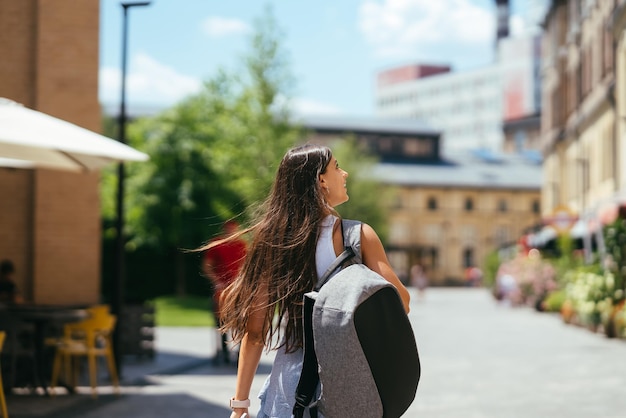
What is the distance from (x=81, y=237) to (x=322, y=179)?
12.1m

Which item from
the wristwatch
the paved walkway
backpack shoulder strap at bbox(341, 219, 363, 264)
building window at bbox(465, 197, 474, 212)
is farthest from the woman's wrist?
building window at bbox(465, 197, 474, 212)

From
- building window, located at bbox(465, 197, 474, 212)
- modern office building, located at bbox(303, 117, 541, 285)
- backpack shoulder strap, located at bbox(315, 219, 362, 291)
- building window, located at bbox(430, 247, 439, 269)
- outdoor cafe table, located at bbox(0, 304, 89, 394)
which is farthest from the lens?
building window, located at bbox(430, 247, 439, 269)

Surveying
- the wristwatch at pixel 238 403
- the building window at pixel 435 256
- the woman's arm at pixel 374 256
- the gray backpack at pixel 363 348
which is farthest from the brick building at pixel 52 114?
the building window at pixel 435 256

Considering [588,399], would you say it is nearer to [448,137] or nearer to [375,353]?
[375,353]

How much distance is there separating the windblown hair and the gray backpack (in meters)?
0.29

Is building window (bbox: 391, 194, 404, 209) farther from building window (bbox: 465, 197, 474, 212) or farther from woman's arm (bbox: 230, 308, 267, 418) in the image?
woman's arm (bbox: 230, 308, 267, 418)

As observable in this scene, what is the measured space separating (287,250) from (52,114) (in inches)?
471

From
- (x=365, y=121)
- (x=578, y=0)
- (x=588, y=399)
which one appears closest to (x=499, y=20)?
(x=365, y=121)

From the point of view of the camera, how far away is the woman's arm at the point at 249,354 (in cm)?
406

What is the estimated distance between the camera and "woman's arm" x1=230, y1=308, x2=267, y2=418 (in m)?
4.06

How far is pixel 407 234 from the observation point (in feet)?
354

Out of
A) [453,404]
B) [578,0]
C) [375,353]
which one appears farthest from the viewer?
[578,0]

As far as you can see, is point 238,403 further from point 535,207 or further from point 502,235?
point 502,235

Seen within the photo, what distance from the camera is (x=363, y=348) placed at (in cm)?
358
